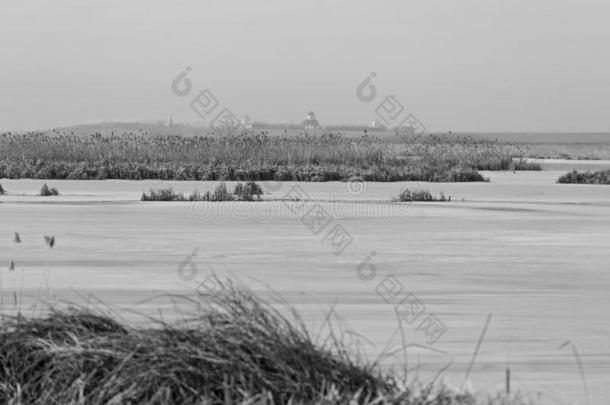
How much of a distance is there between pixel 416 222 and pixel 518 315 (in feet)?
26.2

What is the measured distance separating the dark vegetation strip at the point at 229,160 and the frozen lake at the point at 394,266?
7.40 metres

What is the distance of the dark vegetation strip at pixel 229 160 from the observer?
28.5 m

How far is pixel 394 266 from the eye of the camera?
11.1 m

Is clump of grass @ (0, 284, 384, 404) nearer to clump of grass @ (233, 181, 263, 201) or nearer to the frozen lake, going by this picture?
the frozen lake

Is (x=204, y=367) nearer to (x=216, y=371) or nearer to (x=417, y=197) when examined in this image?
(x=216, y=371)

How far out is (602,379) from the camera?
6031mm

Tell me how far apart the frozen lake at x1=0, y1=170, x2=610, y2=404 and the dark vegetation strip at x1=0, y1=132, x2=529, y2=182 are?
24.3 ft

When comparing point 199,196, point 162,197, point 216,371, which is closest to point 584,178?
point 199,196

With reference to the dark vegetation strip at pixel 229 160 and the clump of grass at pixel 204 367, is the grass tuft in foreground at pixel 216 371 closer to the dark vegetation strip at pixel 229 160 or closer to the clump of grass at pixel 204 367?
the clump of grass at pixel 204 367

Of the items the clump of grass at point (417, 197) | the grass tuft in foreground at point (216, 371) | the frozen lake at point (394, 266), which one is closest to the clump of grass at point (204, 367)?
the grass tuft in foreground at point (216, 371)

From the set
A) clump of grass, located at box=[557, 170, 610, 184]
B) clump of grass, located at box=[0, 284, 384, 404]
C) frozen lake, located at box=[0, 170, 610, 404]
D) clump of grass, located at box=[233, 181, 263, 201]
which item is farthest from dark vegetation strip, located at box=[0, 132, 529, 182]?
clump of grass, located at box=[0, 284, 384, 404]

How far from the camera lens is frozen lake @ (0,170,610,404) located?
6.77 meters

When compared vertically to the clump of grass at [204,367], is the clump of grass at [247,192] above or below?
above

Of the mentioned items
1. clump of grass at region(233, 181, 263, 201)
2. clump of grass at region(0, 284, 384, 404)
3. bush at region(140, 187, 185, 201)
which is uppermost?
clump of grass at region(233, 181, 263, 201)
